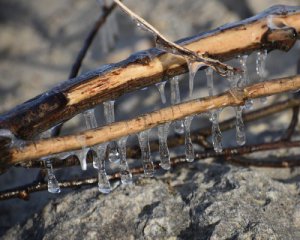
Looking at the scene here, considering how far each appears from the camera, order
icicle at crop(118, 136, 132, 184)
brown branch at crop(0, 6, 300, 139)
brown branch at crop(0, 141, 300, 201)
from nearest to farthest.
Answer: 1. brown branch at crop(0, 6, 300, 139)
2. icicle at crop(118, 136, 132, 184)
3. brown branch at crop(0, 141, 300, 201)

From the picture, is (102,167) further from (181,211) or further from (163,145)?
(181,211)

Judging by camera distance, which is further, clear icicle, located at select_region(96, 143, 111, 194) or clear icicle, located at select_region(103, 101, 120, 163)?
clear icicle, located at select_region(103, 101, 120, 163)

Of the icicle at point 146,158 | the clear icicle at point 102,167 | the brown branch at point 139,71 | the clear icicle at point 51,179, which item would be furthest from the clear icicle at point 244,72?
the clear icicle at point 51,179

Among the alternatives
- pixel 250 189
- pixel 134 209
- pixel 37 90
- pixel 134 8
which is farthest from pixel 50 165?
pixel 134 8

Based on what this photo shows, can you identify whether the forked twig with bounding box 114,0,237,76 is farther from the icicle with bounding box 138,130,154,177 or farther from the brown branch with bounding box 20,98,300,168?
the brown branch with bounding box 20,98,300,168

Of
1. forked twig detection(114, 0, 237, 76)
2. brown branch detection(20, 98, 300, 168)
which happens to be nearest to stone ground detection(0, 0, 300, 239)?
brown branch detection(20, 98, 300, 168)

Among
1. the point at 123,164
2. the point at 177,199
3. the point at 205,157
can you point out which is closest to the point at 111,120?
the point at 123,164

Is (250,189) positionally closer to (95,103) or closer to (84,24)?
(95,103)
